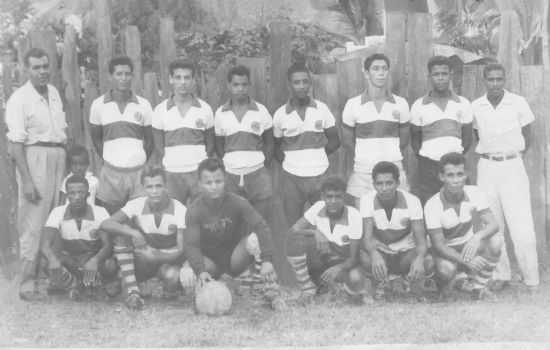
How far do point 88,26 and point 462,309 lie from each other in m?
5.36

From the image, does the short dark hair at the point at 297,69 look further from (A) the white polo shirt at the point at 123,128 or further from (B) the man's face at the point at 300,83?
(A) the white polo shirt at the point at 123,128

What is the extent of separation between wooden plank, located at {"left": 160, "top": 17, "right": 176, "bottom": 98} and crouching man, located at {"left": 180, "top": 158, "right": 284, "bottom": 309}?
1.22 metres

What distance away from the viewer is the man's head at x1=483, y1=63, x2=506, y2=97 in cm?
580

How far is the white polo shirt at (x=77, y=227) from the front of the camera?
18.6 ft

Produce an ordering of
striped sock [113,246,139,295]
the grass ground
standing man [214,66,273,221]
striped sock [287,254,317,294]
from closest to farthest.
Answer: the grass ground < striped sock [113,246,139,295] < striped sock [287,254,317,294] < standing man [214,66,273,221]

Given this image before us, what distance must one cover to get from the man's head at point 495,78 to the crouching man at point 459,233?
684 millimetres

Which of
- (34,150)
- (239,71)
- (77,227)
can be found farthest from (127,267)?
(239,71)

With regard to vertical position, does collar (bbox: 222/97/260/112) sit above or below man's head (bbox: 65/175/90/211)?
above

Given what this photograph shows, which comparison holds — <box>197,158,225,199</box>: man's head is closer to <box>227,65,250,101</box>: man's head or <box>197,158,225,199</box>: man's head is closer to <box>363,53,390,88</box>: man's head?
<box>227,65,250,101</box>: man's head

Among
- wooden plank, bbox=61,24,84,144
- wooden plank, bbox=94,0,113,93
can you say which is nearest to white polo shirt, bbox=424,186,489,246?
wooden plank, bbox=94,0,113,93

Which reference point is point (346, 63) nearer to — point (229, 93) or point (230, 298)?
point (229, 93)

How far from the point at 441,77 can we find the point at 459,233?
1.14 metres

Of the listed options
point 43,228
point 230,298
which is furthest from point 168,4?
point 230,298

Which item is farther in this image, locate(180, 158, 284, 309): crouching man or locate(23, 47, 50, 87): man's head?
locate(23, 47, 50, 87): man's head
